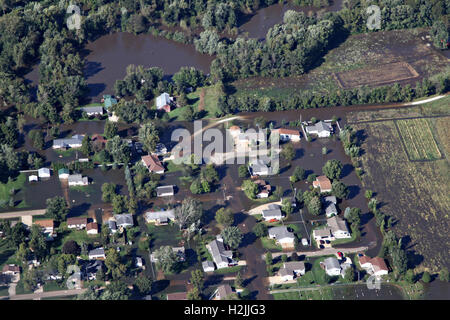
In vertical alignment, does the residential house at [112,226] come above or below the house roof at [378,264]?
above

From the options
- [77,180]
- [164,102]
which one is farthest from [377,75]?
[77,180]

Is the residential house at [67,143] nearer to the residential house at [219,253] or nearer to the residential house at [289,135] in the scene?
the residential house at [219,253]

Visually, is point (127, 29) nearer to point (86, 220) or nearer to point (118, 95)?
point (118, 95)

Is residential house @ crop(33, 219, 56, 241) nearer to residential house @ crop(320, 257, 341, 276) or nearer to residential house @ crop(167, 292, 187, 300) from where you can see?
residential house @ crop(167, 292, 187, 300)

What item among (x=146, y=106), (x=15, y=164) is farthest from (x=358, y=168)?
(x=15, y=164)

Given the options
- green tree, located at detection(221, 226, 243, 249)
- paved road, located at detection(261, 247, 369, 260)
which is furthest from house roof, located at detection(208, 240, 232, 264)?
paved road, located at detection(261, 247, 369, 260)

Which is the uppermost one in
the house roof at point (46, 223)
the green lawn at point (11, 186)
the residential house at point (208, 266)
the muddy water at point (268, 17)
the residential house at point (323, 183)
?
the muddy water at point (268, 17)

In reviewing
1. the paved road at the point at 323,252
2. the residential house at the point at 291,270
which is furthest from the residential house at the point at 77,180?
the residential house at the point at 291,270
